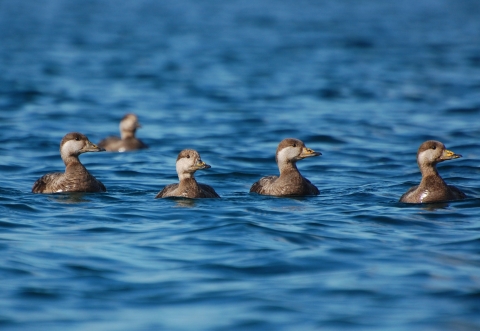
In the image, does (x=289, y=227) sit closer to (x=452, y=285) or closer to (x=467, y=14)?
(x=452, y=285)

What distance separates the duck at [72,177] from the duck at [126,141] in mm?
5127

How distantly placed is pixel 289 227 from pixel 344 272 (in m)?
2.04

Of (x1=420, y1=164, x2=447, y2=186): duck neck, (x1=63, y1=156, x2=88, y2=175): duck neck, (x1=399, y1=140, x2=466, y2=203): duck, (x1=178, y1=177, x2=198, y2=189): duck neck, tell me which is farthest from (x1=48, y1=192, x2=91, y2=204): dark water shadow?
(x1=420, y1=164, x2=447, y2=186): duck neck

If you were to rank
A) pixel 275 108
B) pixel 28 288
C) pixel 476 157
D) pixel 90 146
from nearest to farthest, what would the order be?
1. pixel 28 288
2. pixel 90 146
3. pixel 476 157
4. pixel 275 108

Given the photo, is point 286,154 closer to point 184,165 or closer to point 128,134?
point 184,165

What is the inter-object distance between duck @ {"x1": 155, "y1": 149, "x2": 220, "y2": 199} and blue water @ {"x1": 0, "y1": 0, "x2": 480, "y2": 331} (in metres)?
0.21

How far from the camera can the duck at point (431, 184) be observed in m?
13.2

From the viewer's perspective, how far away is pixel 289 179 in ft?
46.7

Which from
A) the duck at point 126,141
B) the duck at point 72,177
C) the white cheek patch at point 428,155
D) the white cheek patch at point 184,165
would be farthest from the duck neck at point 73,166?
the white cheek patch at point 428,155

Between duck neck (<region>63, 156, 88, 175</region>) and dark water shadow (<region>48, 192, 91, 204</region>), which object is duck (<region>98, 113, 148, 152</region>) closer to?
duck neck (<region>63, 156, 88, 175</region>)

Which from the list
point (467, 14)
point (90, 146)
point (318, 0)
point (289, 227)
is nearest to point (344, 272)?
point (289, 227)

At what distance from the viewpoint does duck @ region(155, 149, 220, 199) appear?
1349 cm

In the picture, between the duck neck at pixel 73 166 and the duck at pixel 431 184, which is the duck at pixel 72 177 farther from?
the duck at pixel 431 184

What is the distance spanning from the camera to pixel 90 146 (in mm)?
14945
